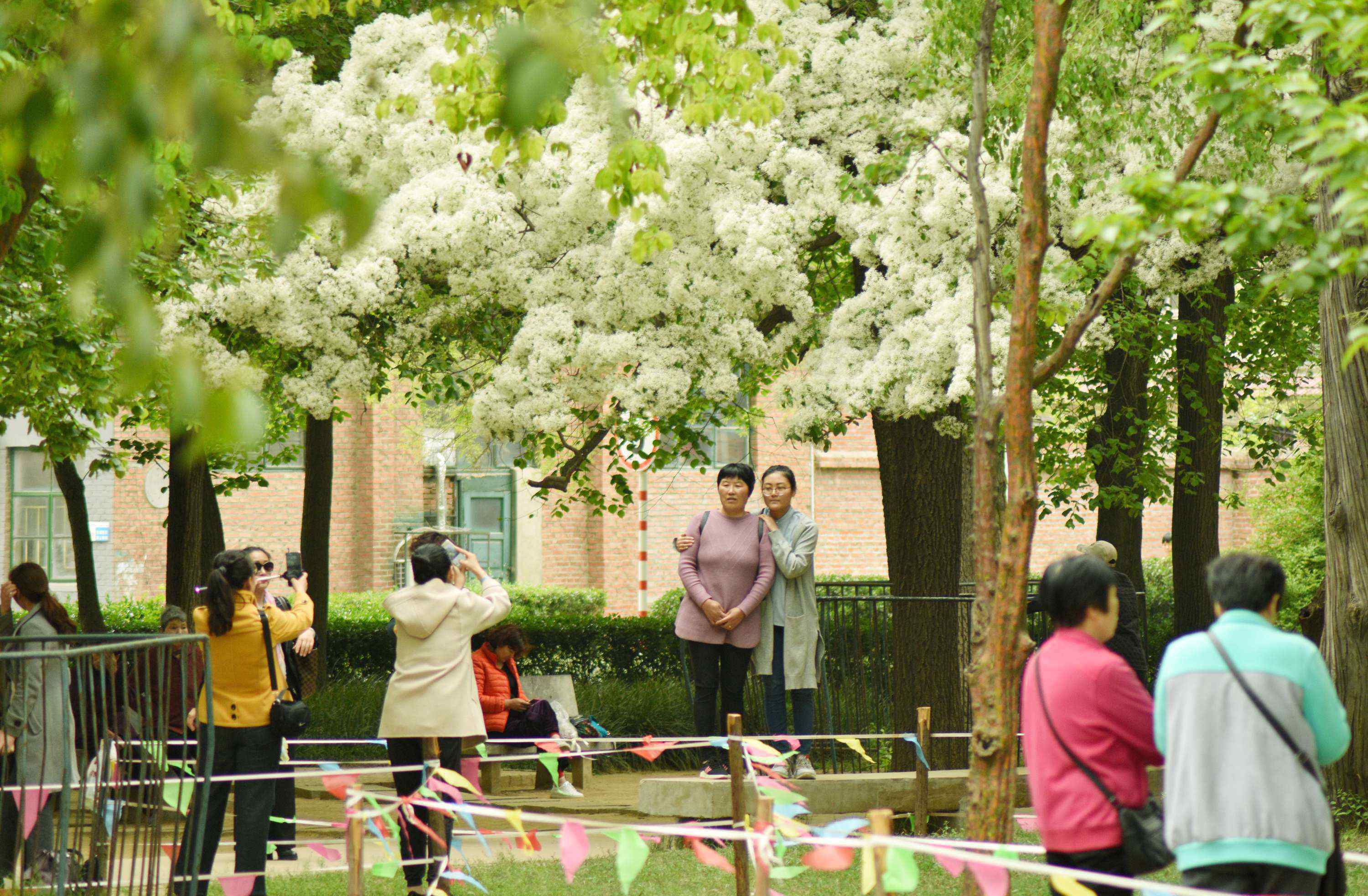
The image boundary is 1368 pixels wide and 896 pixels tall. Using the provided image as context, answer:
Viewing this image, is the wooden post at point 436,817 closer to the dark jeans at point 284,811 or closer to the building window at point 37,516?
the dark jeans at point 284,811

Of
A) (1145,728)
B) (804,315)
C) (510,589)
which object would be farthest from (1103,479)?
(510,589)

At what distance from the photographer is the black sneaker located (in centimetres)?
859

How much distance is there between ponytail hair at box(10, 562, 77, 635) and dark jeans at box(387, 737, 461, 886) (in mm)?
2044

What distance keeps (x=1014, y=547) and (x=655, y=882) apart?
3.63m

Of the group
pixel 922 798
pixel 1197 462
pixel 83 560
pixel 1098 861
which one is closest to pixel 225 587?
pixel 922 798

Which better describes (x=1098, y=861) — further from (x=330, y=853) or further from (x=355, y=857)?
(x=330, y=853)

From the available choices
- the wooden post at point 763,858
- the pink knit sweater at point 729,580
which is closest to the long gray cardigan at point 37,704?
the pink knit sweater at point 729,580

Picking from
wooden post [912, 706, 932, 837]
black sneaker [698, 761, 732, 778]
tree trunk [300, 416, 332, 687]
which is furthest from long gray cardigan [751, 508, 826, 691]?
tree trunk [300, 416, 332, 687]

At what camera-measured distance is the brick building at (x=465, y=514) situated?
2830 cm

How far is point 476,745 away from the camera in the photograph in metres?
9.04

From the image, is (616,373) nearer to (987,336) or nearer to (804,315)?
(804,315)

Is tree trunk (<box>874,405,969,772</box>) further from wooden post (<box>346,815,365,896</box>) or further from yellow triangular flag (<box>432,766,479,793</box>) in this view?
wooden post (<box>346,815,365,896</box>)

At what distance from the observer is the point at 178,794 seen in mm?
6004

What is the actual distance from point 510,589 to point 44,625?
22.5 m
